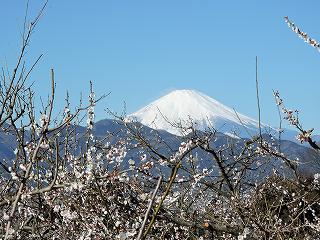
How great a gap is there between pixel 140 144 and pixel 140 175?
120 cm

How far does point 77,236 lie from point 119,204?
33.9 inches

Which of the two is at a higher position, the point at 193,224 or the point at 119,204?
the point at 119,204

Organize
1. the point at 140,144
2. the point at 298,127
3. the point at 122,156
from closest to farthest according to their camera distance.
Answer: the point at 298,127
the point at 122,156
the point at 140,144

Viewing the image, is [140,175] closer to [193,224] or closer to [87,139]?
[87,139]

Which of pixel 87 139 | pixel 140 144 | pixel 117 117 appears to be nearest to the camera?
pixel 87 139

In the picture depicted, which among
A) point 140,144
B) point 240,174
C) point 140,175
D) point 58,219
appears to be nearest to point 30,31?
point 58,219

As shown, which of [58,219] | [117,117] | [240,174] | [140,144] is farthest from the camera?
[117,117]

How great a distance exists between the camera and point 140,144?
1073 centimetres

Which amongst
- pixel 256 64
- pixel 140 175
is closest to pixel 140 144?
pixel 140 175

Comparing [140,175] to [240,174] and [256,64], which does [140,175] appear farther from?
[256,64]

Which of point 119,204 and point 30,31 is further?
point 119,204

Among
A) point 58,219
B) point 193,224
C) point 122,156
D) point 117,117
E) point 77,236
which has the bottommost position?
point 193,224

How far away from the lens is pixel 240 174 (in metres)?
12.0

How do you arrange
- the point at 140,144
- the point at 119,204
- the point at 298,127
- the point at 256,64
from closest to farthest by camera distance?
the point at 256,64 < the point at 298,127 < the point at 119,204 < the point at 140,144
